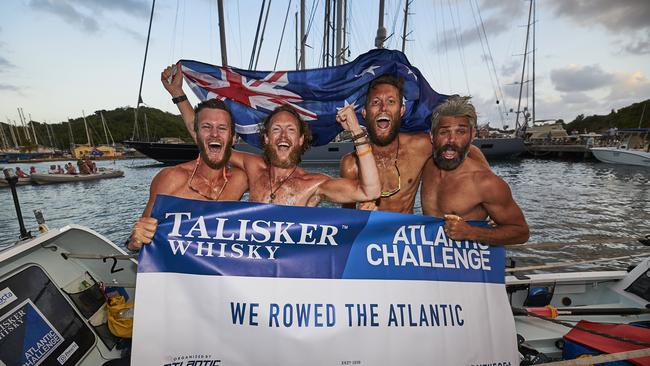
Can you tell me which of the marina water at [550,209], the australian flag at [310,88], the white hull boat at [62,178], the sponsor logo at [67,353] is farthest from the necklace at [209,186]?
the white hull boat at [62,178]

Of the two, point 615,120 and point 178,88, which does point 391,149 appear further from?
point 615,120

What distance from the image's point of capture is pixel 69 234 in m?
3.43

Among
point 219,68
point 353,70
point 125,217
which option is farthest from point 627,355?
point 125,217

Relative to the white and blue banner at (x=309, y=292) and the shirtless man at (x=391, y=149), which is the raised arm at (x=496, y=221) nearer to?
the white and blue banner at (x=309, y=292)

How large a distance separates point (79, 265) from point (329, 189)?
3.28m

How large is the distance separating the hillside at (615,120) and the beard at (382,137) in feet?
307

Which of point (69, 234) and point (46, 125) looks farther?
point (46, 125)

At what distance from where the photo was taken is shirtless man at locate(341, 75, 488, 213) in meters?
3.53

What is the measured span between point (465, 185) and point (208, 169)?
283 centimetres

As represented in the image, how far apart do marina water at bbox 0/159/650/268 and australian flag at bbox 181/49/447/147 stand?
3552 mm

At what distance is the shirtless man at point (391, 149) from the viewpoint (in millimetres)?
3529

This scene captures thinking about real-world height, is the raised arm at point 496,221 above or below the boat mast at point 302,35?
below

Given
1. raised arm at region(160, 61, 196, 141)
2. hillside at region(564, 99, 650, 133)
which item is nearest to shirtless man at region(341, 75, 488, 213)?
raised arm at region(160, 61, 196, 141)

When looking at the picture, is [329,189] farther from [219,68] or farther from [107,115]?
[107,115]
